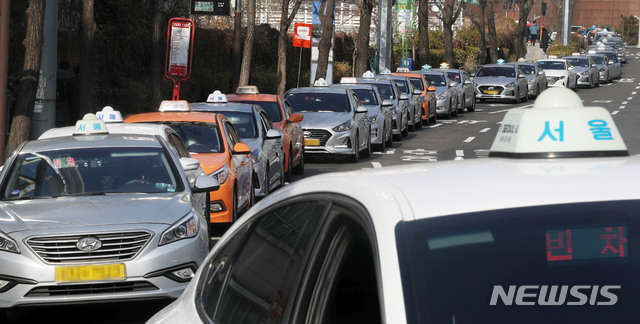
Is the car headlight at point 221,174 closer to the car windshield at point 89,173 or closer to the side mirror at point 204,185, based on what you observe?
the car windshield at point 89,173

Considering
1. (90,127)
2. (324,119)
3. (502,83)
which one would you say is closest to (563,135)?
(90,127)

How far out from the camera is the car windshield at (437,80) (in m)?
38.8

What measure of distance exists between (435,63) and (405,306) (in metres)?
70.5

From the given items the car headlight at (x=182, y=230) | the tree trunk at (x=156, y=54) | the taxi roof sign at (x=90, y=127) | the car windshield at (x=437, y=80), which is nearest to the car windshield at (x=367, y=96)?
the tree trunk at (x=156, y=54)

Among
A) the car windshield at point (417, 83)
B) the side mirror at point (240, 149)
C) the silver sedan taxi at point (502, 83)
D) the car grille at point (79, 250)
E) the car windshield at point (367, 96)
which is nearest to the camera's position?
the car grille at point (79, 250)

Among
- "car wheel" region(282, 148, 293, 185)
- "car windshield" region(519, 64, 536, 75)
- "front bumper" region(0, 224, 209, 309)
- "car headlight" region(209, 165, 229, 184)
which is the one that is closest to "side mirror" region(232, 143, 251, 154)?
"car headlight" region(209, 165, 229, 184)

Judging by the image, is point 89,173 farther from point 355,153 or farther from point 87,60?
point 87,60

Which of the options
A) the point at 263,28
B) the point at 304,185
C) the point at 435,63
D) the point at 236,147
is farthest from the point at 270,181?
the point at 435,63

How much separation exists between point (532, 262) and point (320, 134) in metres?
19.8

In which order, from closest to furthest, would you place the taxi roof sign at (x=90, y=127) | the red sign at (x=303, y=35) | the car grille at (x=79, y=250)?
the car grille at (x=79, y=250) < the taxi roof sign at (x=90, y=127) < the red sign at (x=303, y=35)

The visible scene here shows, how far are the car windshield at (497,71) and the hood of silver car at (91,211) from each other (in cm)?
3877

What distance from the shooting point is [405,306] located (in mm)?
2521

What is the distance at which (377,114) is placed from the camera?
84.5 ft

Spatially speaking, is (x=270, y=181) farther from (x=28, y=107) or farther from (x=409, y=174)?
(x=409, y=174)
